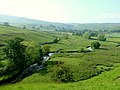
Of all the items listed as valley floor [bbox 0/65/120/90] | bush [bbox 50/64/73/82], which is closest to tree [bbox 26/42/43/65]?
bush [bbox 50/64/73/82]

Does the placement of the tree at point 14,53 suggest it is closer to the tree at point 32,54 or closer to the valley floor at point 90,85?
the tree at point 32,54

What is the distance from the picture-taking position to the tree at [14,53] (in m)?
101

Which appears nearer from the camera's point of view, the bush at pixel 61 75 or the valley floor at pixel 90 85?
the valley floor at pixel 90 85

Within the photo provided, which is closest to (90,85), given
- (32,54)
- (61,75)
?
(61,75)

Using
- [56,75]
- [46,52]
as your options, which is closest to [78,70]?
[56,75]

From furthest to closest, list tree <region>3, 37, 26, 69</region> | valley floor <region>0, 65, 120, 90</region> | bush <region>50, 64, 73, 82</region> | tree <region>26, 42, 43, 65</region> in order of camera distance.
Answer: tree <region>26, 42, 43, 65</region> → tree <region>3, 37, 26, 69</region> → bush <region>50, 64, 73, 82</region> → valley floor <region>0, 65, 120, 90</region>

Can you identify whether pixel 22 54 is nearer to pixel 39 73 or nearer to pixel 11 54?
pixel 11 54

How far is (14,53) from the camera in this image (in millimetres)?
101688

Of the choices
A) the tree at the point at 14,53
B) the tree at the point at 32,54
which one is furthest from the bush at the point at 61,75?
the tree at the point at 32,54

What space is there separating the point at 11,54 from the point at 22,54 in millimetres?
5699

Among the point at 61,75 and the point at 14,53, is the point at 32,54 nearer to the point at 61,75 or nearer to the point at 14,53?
the point at 14,53

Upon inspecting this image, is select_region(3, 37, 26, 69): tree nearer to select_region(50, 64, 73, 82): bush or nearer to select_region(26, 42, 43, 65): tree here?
select_region(26, 42, 43, 65): tree

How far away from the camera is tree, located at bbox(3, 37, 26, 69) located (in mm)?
101000

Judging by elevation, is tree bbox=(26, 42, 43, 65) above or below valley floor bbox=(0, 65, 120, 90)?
below
